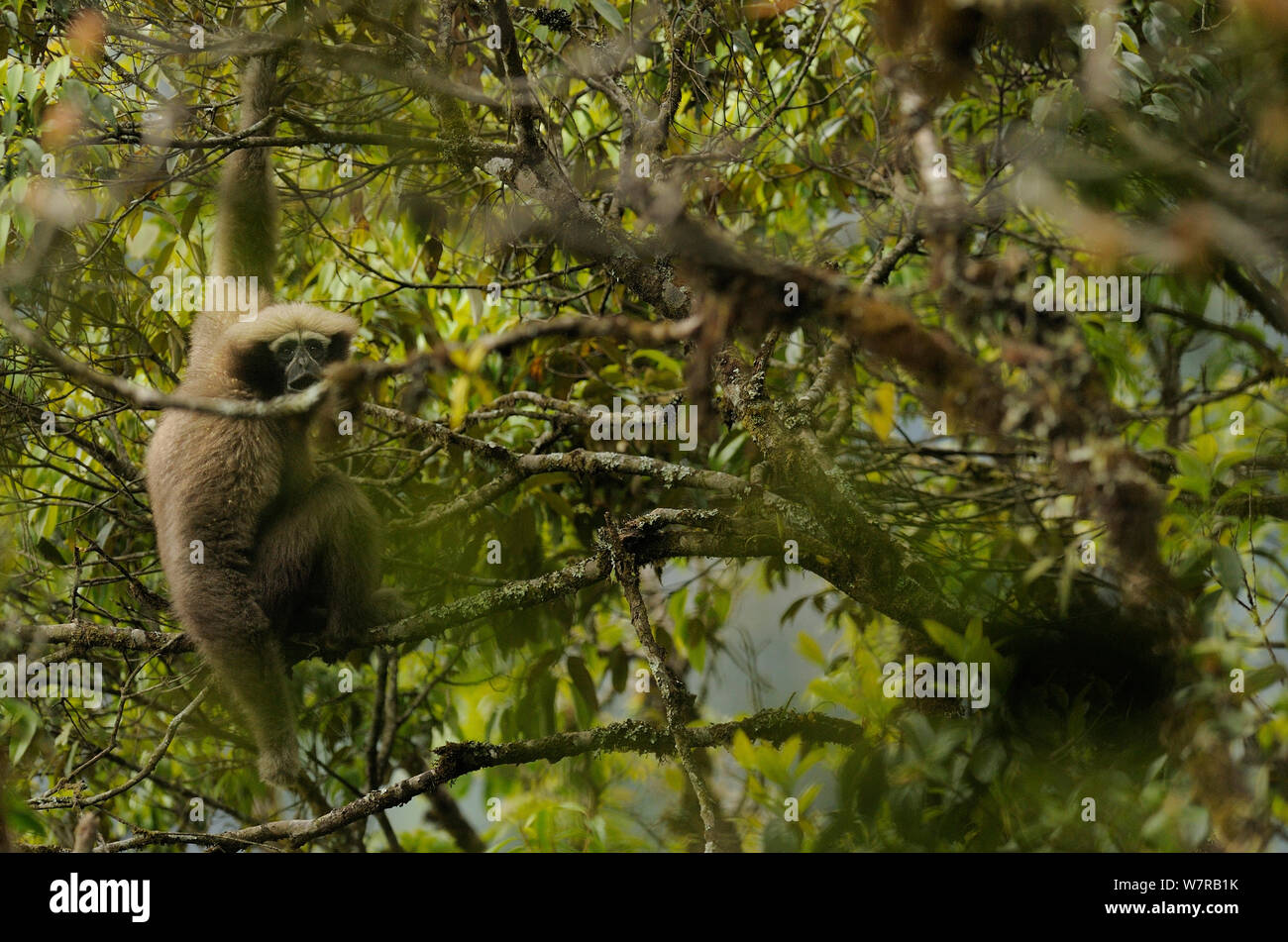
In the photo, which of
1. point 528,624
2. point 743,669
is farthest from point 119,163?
point 743,669

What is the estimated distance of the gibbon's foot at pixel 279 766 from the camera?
559 cm

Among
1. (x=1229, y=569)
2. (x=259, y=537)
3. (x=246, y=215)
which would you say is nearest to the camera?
(x=1229, y=569)

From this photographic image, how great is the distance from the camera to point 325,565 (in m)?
6.08

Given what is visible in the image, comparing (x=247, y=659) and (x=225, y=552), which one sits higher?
(x=225, y=552)

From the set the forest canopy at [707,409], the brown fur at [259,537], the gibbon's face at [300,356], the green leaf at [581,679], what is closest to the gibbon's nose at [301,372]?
the gibbon's face at [300,356]

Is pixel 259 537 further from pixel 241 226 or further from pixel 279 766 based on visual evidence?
pixel 241 226

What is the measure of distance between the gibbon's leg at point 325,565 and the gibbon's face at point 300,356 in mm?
649

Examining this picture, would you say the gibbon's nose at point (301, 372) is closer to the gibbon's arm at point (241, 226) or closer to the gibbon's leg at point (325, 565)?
the gibbon's leg at point (325, 565)

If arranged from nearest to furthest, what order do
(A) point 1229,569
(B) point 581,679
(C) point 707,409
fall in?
1. (C) point 707,409
2. (A) point 1229,569
3. (B) point 581,679

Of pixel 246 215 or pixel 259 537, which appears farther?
pixel 246 215

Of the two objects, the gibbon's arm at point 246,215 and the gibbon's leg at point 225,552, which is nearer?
the gibbon's leg at point 225,552

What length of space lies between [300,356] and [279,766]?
2.29m

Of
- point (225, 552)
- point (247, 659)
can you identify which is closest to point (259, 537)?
point (225, 552)

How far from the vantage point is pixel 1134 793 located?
336 cm
